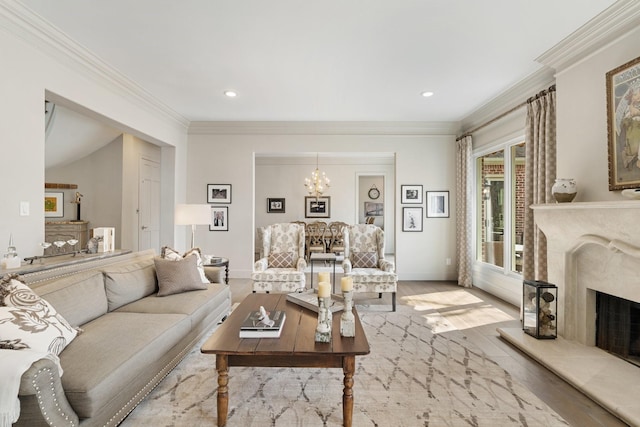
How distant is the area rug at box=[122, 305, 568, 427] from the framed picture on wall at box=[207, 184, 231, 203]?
3.43 m

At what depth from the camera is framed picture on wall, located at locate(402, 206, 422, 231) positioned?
5922 mm

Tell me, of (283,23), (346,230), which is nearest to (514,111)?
(346,230)

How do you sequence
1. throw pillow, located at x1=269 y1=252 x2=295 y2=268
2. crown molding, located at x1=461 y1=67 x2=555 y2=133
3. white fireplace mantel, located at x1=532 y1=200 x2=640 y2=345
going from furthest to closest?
throw pillow, located at x1=269 y1=252 x2=295 y2=268 → crown molding, located at x1=461 y1=67 x2=555 y2=133 → white fireplace mantel, located at x1=532 y1=200 x2=640 y2=345

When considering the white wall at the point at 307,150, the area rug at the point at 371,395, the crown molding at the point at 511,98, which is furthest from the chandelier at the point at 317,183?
the area rug at the point at 371,395

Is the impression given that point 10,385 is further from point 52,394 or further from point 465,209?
point 465,209

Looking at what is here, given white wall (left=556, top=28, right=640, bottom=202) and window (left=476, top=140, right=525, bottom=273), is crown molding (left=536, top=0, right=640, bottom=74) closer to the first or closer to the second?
white wall (left=556, top=28, right=640, bottom=202)

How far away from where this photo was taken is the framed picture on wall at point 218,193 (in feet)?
19.5

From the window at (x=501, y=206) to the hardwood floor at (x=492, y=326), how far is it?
0.65 m

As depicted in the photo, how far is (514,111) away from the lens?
13.9ft

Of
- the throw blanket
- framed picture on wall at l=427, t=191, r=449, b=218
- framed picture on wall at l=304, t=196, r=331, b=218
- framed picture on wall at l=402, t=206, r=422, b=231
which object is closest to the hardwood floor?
framed picture on wall at l=402, t=206, r=422, b=231

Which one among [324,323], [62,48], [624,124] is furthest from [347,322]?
[62,48]

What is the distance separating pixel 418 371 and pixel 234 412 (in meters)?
1.42

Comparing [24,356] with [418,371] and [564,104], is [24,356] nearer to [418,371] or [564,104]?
[418,371]

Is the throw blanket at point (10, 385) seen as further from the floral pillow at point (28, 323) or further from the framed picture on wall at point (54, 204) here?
the framed picture on wall at point (54, 204)
